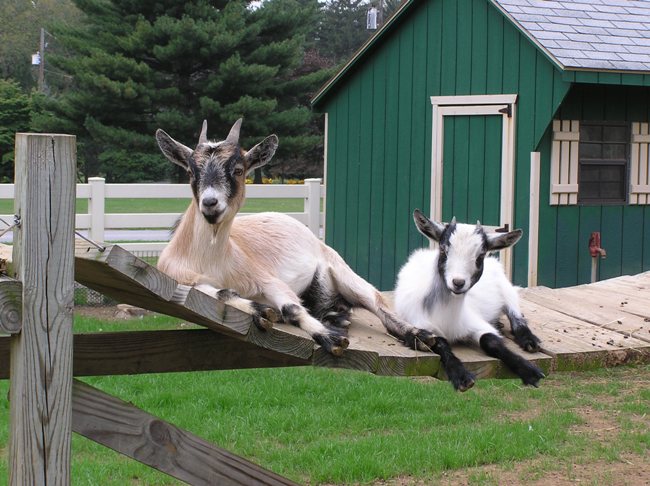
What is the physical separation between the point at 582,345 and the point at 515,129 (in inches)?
286

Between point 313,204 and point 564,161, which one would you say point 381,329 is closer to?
point 564,161

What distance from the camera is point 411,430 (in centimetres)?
709

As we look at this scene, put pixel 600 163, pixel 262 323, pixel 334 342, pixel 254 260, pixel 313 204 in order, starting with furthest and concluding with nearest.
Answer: pixel 313 204, pixel 600 163, pixel 254 260, pixel 334 342, pixel 262 323

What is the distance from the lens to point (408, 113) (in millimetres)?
12711

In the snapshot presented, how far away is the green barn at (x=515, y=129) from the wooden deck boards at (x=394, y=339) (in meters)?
4.88

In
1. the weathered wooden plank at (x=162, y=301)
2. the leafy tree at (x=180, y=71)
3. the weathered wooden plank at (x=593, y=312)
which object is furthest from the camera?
the leafy tree at (x=180, y=71)

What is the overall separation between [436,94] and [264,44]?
18.9 metres

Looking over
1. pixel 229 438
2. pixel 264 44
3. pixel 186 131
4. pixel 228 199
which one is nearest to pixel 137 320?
pixel 229 438

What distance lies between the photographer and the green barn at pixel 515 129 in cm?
1111

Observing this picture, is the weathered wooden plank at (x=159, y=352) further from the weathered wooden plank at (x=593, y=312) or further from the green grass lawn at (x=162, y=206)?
the green grass lawn at (x=162, y=206)

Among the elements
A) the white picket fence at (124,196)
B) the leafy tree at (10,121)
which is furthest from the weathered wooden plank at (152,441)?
the leafy tree at (10,121)

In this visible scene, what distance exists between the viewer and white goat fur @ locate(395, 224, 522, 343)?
14.4 feet

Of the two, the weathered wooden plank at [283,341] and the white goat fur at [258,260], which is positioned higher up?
the white goat fur at [258,260]

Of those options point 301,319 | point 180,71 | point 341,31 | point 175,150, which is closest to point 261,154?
point 175,150
